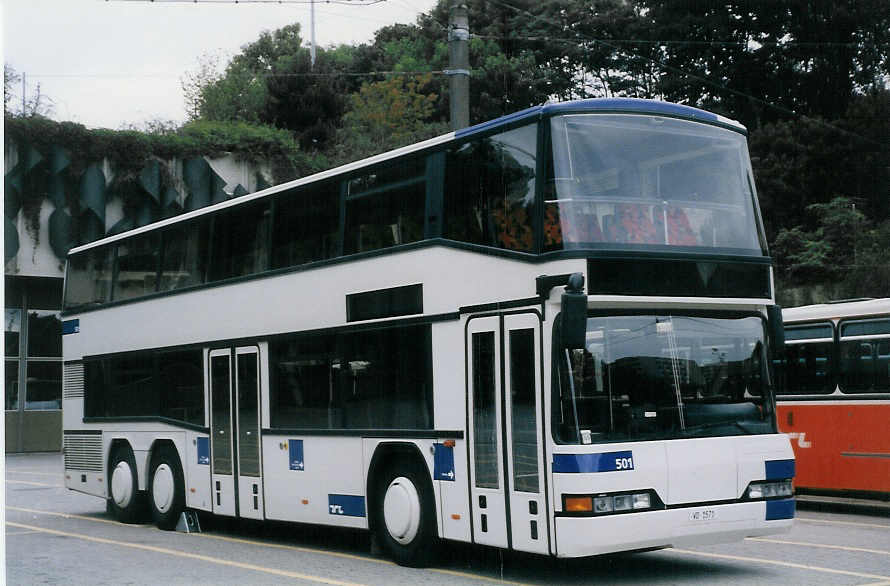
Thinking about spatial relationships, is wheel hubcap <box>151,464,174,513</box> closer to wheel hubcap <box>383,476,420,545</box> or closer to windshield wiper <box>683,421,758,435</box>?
wheel hubcap <box>383,476,420,545</box>

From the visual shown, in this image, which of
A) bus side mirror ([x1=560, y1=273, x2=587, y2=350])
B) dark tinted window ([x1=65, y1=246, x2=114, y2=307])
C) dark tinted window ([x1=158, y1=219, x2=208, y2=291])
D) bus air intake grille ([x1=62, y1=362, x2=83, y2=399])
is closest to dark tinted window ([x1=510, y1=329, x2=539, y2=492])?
bus side mirror ([x1=560, y1=273, x2=587, y2=350])

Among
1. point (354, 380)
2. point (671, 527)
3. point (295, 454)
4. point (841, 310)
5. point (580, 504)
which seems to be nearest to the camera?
point (580, 504)

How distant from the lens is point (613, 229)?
10.1 meters

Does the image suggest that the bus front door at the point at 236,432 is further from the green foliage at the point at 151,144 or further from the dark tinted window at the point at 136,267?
the green foliage at the point at 151,144

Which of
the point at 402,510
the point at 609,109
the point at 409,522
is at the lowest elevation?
the point at 409,522

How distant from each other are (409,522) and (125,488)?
23.4 feet

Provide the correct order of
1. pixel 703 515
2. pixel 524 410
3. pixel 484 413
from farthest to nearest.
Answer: pixel 484 413 → pixel 524 410 → pixel 703 515

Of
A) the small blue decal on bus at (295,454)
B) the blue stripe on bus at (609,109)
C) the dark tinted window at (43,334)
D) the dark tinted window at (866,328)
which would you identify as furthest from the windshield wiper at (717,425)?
the dark tinted window at (43,334)

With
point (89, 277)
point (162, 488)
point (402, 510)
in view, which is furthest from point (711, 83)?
point (402, 510)

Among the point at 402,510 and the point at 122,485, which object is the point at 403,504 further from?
the point at 122,485

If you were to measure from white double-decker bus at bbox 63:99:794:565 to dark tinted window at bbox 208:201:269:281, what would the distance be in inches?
6.9

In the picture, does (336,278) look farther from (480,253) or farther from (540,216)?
(540,216)

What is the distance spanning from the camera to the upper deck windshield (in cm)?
1013

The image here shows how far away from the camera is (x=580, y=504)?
9570 millimetres
